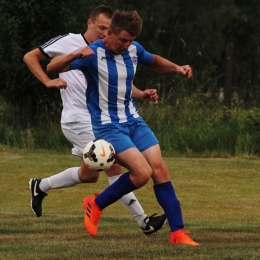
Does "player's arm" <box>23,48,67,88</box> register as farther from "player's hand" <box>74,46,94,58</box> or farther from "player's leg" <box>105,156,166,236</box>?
"player's leg" <box>105,156,166,236</box>

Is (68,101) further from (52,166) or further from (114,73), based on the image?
(52,166)

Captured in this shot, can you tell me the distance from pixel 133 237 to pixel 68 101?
1.75m

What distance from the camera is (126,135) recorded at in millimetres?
8102

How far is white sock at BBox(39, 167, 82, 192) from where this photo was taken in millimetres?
9508

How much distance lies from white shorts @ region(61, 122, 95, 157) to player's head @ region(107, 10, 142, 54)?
1.66 m

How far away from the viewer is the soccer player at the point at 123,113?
7.88 m

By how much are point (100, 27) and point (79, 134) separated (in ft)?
3.37

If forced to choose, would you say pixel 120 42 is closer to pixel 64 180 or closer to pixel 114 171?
pixel 114 171

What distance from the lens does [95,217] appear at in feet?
27.6

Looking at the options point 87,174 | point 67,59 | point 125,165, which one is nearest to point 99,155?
point 125,165

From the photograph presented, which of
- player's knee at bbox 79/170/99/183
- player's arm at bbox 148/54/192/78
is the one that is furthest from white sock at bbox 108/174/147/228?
player's arm at bbox 148/54/192/78

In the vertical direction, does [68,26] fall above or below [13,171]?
above

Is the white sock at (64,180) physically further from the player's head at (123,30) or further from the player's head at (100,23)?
the player's head at (123,30)

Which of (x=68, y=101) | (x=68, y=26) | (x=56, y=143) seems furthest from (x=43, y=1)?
(x=68, y=101)
